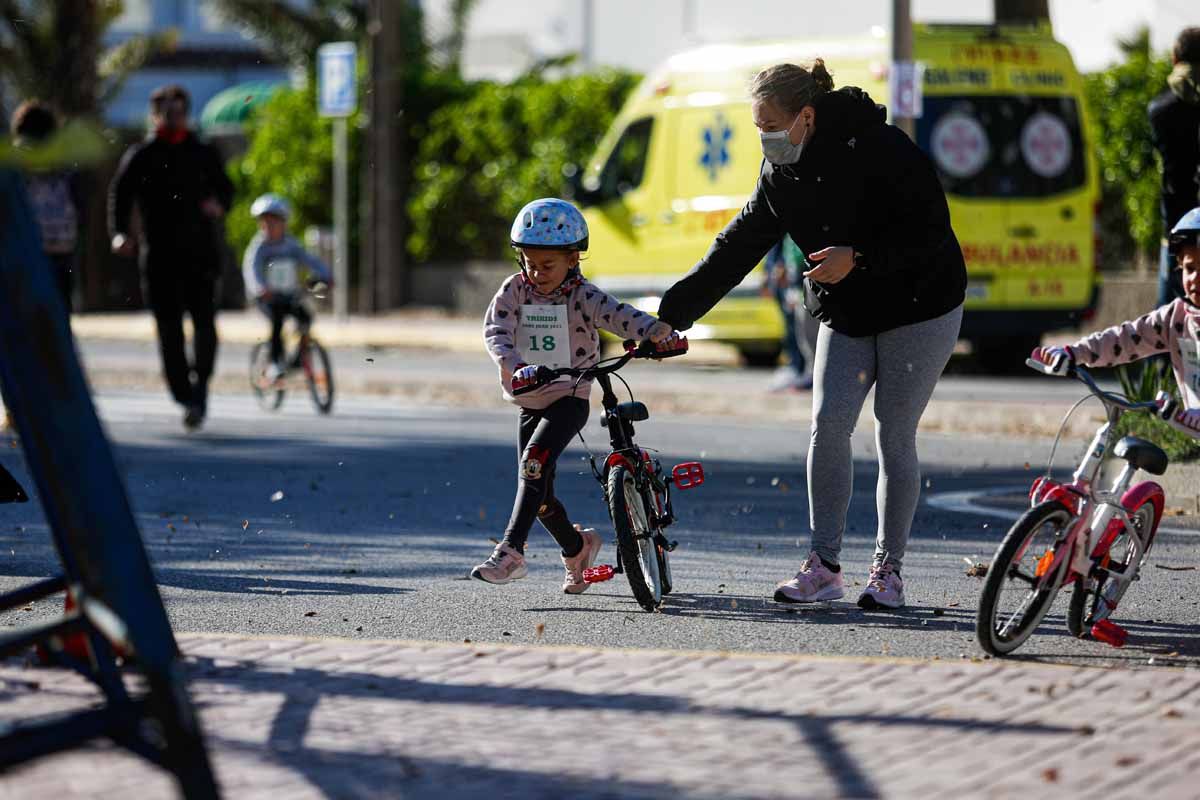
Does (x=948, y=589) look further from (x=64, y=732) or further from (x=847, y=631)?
(x=64, y=732)

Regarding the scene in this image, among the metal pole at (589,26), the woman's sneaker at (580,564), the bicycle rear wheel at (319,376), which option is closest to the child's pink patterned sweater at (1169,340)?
the woman's sneaker at (580,564)

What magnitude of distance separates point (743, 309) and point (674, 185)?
4.15ft

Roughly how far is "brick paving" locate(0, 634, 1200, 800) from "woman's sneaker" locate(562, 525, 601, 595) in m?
1.46

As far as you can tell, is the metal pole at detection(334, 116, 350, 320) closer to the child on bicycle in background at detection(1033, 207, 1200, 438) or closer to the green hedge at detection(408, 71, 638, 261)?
the green hedge at detection(408, 71, 638, 261)

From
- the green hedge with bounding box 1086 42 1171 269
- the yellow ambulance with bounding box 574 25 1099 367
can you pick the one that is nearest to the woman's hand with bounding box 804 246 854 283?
the yellow ambulance with bounding box 574 25 1099 367

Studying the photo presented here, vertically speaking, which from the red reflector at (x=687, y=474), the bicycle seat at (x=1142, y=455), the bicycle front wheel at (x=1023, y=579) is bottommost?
the bicycle front wheel at (x=1023, y=579)

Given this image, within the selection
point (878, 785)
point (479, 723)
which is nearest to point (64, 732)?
Answer: point (479, 723)

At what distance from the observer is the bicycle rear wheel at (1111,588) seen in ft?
20.5

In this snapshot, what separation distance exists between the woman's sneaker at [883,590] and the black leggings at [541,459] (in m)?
1.05

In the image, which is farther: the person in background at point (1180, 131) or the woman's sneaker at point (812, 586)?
the person in background at point (1180, 131)

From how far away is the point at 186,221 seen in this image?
13.0 m

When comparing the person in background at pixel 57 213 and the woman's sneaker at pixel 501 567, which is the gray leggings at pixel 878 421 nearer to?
the woman's sneaker at pixel 501 567

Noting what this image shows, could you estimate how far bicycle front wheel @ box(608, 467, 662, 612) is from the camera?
22.0 ft

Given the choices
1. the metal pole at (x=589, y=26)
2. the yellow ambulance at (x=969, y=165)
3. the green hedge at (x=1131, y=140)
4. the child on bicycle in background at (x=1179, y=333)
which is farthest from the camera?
the metal pole at (x=589, y=26)
